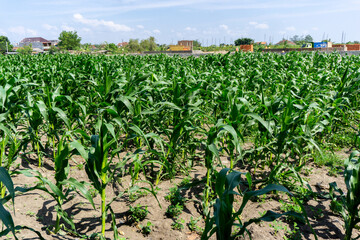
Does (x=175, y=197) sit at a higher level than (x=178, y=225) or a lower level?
higher

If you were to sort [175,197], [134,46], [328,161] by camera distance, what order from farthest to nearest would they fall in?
[134,46]
[328,161]
[175,197]

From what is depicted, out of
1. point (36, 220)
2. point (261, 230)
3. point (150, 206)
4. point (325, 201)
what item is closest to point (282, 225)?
point (261, 230)

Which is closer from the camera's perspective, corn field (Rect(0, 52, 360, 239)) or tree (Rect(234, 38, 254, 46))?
corn field (Rect(0, 52, 360, 239))

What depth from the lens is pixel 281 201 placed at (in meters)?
3.12

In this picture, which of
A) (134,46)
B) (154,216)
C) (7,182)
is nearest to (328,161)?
(154,216)

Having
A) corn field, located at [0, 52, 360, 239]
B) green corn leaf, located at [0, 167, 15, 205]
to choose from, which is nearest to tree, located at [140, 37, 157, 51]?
corn field, located at [0, 52, 360, 239]

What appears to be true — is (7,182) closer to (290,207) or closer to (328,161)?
(290,207)

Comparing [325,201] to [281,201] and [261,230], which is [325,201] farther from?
[261,230]

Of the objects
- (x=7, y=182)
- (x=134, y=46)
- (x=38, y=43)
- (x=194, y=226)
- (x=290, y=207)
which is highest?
(x=38, y=43)

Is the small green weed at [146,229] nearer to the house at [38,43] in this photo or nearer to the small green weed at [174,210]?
the small green weed at [174,210]

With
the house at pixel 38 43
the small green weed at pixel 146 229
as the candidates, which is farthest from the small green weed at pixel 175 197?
the house at pixel 38 43

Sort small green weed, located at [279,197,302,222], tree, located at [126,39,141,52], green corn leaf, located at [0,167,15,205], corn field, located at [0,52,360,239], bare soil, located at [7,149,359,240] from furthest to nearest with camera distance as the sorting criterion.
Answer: tree, located at [126,39,141,52], small green weed, located at [279,197,302,222], bare soil, located at [7,149,359,240], corn field, located at [0,52,360,239], green corn leaf, located at [0,167,15,205]

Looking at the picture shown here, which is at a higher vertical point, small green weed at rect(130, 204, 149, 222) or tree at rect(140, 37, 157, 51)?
tree at rect(140, 37, 157, 51)

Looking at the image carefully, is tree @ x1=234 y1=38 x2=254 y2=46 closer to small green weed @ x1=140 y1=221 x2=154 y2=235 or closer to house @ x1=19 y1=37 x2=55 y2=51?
small green weed @ x1=140 y1=221 x2=154 y2=235
